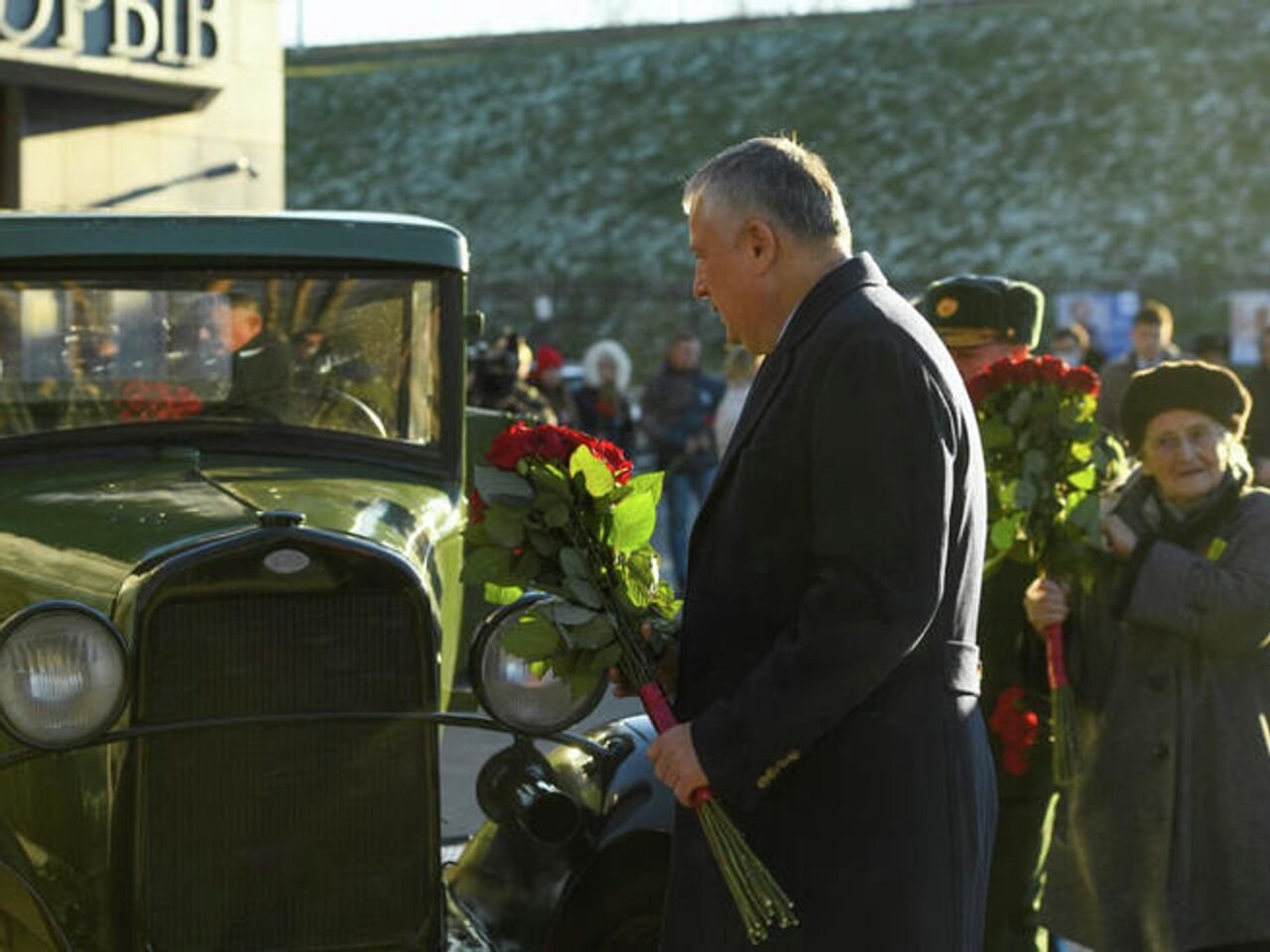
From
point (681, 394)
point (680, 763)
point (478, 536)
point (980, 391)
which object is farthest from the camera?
point (681, 394)

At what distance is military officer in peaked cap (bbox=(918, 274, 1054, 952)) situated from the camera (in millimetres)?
5316

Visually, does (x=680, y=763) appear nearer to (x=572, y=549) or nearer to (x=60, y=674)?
(x=572, y=549)

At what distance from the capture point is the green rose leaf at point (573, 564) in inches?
146

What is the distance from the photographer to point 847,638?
10.2ft

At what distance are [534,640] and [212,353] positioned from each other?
251cm

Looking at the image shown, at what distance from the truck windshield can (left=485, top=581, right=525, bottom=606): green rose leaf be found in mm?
1990

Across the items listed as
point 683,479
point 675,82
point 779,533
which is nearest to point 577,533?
point 779,533

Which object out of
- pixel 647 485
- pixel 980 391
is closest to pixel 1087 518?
pixel 980 391

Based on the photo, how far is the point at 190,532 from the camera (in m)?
4.75

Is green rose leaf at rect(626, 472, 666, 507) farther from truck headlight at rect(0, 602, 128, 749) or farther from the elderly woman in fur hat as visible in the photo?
the elderly woman in fur hat

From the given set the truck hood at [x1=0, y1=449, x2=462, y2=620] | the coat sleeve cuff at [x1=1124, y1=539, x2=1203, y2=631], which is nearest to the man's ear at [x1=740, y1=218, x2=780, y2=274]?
the truck hood at [x1=0, y1=449, x2=462, y2=620]

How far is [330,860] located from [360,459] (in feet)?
5.06

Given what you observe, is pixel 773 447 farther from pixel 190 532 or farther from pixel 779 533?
pixel 190 532

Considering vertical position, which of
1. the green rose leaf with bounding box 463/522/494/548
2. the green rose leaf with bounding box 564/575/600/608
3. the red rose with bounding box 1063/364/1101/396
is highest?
the red rose with bounding box 1063/364/1101/396
